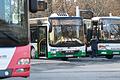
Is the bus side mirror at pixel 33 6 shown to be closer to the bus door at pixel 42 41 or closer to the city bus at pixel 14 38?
the city bus at pixel 14 38

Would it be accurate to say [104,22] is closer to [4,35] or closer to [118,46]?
[118,46]

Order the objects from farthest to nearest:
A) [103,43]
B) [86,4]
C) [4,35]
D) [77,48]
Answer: [86,4], [103,43], [77,48], [4,35]

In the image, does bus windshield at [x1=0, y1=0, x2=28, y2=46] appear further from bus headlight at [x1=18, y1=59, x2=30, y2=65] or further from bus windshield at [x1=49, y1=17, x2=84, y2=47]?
bus windshield at [x1=49, y1=17, x2=84, y2=47]

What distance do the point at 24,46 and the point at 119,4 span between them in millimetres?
52450

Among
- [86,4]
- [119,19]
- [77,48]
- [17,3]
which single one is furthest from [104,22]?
[86,4]

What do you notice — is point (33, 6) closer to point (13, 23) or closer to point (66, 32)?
point (13, 23)

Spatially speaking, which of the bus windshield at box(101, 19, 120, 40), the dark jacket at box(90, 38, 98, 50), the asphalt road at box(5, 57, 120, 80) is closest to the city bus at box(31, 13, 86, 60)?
the dark jacket at box(90, 38, 98, 50)

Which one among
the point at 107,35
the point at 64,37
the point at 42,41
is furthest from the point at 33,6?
the point at 107,35

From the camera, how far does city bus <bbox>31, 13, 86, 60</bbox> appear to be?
27625mm

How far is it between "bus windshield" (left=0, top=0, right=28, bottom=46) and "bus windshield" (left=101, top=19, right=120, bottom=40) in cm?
1848

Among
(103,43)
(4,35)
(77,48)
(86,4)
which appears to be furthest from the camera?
(86,4)

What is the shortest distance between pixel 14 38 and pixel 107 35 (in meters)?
18.9

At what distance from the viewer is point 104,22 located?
3023 cm

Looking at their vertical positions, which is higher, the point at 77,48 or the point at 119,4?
the point at 119,4
